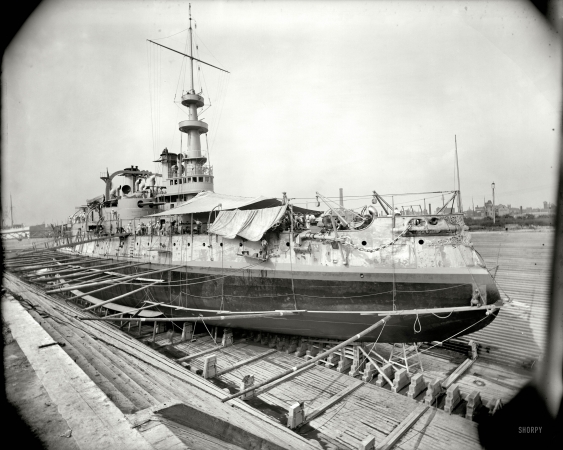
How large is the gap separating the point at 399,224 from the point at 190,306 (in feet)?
35.1

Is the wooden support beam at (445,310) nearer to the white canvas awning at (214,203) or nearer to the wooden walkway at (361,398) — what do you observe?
the wooden walkway at (361,398)

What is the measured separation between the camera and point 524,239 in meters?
35.2

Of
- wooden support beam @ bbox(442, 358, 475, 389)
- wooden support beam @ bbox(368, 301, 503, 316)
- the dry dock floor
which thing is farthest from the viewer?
wooden support beam @ bbox(442, 358, 475, 389)

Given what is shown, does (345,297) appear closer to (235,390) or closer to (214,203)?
(235,390)

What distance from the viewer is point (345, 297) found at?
1094 centimetres

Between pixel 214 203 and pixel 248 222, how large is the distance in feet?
13.8

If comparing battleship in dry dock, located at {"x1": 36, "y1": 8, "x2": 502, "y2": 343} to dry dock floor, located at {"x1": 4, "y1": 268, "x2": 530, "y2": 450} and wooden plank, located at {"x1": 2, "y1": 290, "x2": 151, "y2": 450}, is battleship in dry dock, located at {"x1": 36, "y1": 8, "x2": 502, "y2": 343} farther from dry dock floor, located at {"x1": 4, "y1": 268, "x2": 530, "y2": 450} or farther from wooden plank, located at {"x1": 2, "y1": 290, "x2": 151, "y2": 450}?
wooden plank, located at {"x1": 2, "y1": 290, "x2": 151, "y2": 450}

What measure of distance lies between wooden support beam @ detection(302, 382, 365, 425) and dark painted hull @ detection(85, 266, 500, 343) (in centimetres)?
184

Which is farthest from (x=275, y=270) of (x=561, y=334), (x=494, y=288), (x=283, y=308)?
(x=561, y=334)

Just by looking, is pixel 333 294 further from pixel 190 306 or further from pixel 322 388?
pixel 190 306

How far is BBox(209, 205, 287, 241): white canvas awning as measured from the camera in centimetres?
1166

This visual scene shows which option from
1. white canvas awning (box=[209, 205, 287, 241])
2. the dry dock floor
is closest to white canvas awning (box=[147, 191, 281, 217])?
white canvas awning (box=[209, 205, 287, 241])

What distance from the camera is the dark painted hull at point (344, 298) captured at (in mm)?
9766

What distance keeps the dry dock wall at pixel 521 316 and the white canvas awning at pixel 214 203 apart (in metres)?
10.2
